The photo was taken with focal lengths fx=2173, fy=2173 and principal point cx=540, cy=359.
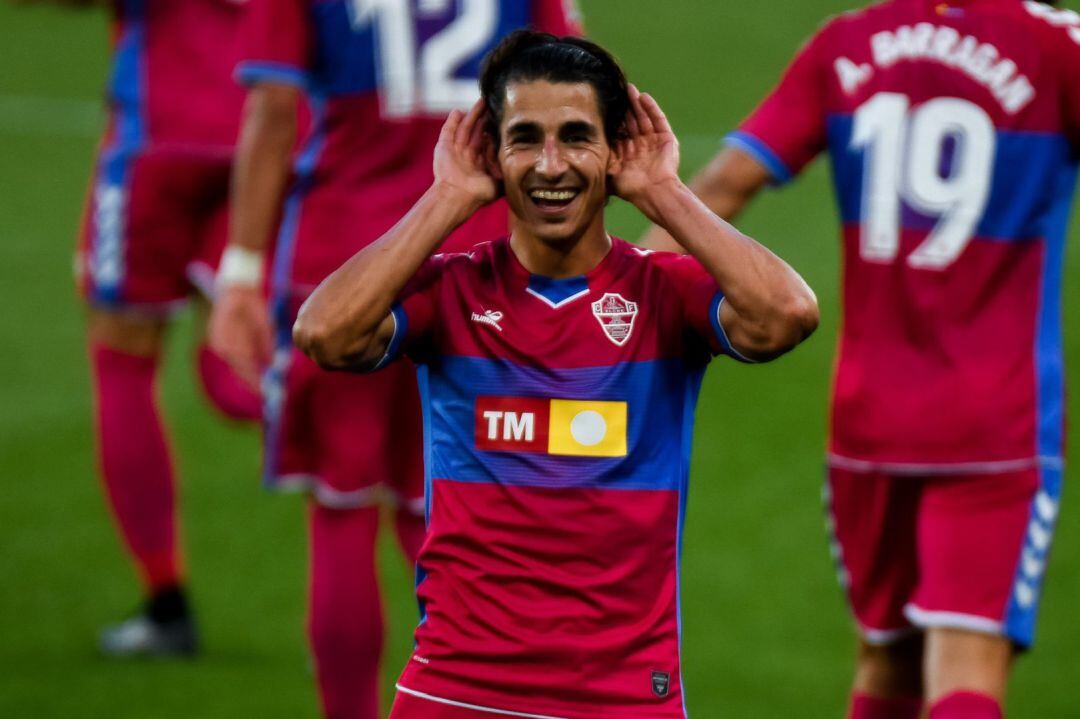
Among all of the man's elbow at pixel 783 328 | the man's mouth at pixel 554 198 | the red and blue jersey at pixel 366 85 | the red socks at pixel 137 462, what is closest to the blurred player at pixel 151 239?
the red socks at pixel 137 462

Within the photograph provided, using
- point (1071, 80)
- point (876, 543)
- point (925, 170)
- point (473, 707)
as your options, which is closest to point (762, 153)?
point (925, 170)

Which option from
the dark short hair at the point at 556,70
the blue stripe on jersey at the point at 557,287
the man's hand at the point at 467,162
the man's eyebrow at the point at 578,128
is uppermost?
the dark short hair at the point at 556,70

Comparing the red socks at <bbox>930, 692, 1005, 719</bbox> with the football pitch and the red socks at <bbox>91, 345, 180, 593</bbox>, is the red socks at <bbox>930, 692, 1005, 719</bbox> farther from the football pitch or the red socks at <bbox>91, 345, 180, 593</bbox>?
the red socks at <bbox>91, 345, 180, 593</bbox>

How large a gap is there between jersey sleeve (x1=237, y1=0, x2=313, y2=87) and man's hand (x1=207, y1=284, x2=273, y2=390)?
0.47 meters

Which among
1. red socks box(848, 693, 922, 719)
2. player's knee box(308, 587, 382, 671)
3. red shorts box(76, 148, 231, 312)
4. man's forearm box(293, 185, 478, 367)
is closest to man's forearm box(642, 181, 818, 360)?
man's forearm box(293, 185, 478, 367)

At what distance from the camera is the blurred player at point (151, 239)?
6.03 metres

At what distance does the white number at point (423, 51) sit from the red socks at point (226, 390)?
238cm

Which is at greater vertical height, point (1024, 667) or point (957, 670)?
point (957, 670)

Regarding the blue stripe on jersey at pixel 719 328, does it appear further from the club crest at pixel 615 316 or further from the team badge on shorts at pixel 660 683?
the team badge on shorts at pixel 660 683

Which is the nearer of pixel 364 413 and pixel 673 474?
pixel 673 474

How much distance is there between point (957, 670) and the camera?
13.8ft

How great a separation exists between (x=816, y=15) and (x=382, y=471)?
420 inches

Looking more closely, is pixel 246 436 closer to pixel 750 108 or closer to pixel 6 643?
pixel 6 643

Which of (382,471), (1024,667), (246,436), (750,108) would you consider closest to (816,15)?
(750,108)
